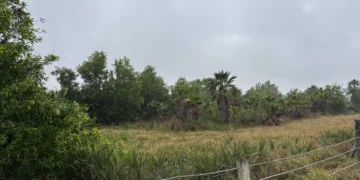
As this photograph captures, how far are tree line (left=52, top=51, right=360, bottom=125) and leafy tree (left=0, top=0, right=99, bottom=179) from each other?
21875 mm

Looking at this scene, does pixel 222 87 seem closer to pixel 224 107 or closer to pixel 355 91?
pixel 224 107

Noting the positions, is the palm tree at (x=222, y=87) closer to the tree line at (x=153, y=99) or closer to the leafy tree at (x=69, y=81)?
the tree line at (x=153, y=99)

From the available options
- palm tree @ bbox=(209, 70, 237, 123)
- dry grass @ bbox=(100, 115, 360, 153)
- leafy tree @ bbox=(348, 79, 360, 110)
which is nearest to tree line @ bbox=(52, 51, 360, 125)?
palm tree @ bbox=(209, 70, 237, 123)

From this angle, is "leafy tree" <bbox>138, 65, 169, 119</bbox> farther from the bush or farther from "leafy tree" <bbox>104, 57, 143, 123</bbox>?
the bush

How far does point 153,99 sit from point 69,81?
13.2 m

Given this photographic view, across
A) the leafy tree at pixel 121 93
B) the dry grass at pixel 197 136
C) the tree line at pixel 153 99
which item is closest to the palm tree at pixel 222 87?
the tree line at pixel 153 99

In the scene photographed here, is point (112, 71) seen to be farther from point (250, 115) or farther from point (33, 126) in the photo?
point (33, 126)

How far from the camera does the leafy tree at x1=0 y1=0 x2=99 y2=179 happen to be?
4.25 metres

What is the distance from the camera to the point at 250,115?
30.8m

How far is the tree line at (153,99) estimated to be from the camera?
29.2 metres

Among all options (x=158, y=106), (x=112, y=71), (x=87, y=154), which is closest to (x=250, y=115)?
(x=158, y=106)

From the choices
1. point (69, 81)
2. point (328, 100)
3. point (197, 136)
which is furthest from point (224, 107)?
point (328, 100)

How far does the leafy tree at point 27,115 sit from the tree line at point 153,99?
2188cm

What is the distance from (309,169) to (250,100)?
3510 cm
